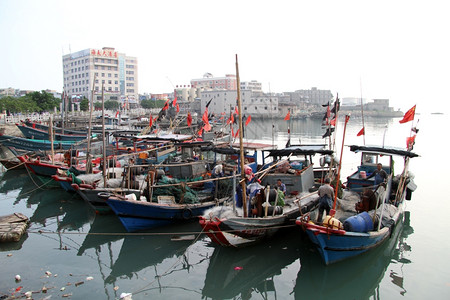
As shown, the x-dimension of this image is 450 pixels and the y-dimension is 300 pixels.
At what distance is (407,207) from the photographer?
16.2 metres

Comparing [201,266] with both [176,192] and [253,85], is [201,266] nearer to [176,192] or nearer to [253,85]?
[176,192]

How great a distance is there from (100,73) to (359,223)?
96176mm

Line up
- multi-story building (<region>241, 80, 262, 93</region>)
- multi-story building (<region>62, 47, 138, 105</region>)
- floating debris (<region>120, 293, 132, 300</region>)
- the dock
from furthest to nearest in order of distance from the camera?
multi-story building (<region>241, 80, 262, 93</region>), multi-story building (<region>62, 47, 138, 105</region>), the dock, floating debris (<region>120, 293, 132, 300</region>)

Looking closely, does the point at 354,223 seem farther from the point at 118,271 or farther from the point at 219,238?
the point at 118,271

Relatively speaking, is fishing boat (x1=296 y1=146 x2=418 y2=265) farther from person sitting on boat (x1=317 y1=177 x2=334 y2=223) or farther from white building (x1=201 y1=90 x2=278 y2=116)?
white building (x1=201 y1=90 x2=278 y2=116)

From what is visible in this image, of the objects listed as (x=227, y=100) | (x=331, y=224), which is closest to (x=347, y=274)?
(x=331, y=224)

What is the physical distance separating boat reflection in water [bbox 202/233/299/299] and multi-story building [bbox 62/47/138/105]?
276ft

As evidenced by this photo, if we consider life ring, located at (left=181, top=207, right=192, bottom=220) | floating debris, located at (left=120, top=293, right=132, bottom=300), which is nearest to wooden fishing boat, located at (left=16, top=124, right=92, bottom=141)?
life ring, located at (left=181, top=207, right=192, bottom=220)

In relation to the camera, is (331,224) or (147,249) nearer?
(331,224)

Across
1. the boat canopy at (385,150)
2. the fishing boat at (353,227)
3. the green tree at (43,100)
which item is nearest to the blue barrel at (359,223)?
the fishing boat at (353,227)

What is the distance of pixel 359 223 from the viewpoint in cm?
952

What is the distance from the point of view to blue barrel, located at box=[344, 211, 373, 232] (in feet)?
30.8

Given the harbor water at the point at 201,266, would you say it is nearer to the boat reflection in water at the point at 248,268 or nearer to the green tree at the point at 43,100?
the boat reflection in water at the point at 248,268

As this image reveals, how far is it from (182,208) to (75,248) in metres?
3.65
